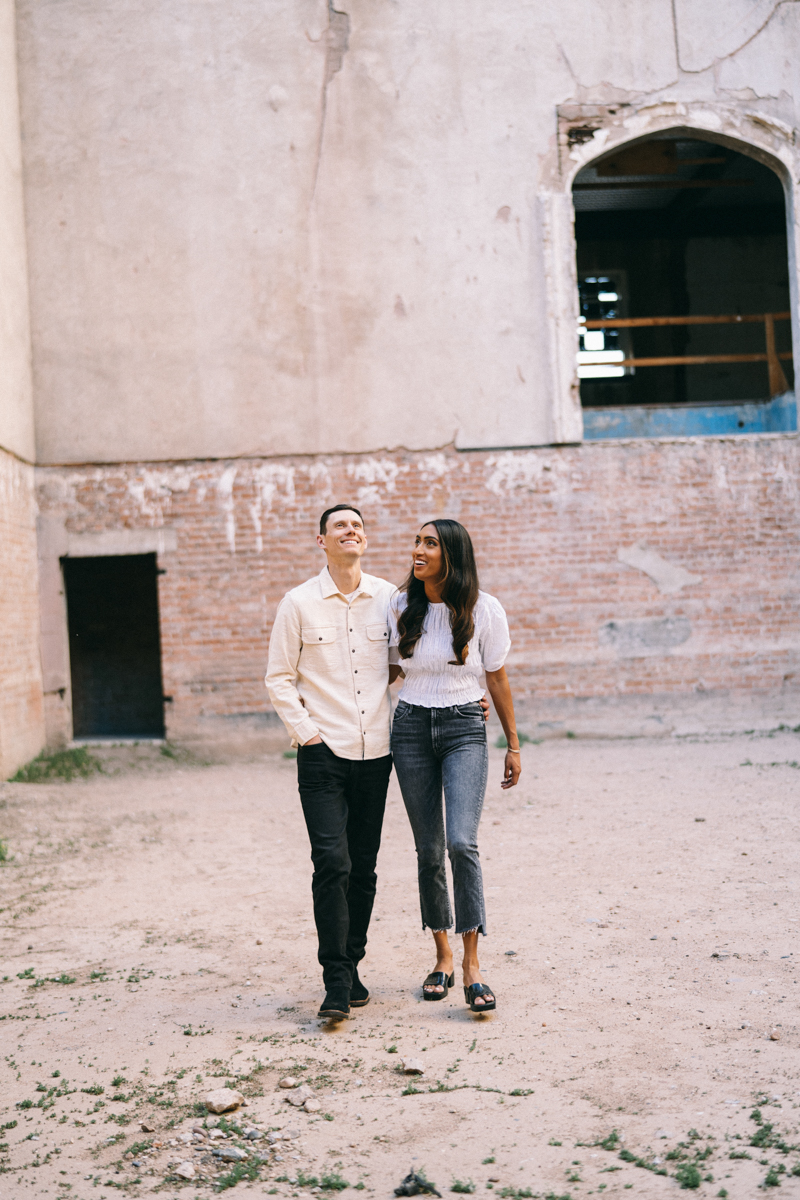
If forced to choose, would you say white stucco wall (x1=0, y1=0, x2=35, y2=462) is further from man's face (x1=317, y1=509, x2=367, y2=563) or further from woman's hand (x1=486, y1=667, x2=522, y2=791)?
woman's hand (x1=486, y1=667, x2=522, y2=791)

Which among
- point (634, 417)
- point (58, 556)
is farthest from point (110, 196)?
point (634, 417)

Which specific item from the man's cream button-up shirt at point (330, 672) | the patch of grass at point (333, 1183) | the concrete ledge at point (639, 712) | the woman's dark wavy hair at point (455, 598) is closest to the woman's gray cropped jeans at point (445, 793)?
the man's cream button-up shirt at point (330, 672)

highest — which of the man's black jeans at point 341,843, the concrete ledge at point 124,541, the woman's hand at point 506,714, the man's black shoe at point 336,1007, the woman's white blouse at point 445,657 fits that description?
the concrete ledge at point 124,541

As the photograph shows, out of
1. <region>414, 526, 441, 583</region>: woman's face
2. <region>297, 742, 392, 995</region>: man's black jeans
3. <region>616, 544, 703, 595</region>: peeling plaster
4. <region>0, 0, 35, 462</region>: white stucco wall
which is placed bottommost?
<region>297, 742, 392, 995</region>: man's black jeans

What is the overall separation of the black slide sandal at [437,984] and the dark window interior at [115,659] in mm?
8785

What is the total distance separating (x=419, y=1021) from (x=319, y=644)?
1.36 m

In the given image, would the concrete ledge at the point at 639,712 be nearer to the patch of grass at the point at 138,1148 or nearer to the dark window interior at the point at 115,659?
the dark window interior at the point at 115,659

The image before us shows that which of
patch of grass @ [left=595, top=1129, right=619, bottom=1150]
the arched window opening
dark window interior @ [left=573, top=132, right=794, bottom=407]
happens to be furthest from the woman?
dark window interior @ [left=573, top=132, right=794, bottom=407]

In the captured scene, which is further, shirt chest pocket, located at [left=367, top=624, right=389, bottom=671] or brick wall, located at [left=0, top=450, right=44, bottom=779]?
brick wall, located at [left=0, top=450, right=44, bottom=779]

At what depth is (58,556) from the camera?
10.1 metres

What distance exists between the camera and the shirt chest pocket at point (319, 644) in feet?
11.8

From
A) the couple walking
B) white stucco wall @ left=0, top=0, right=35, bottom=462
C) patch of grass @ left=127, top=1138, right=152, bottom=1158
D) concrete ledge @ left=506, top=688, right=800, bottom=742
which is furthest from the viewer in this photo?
concrete ledge @ left=506, top=688, right=800, bottom=742

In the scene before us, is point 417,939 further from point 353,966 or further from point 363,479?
point 363,479

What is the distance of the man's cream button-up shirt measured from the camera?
3553 mm
